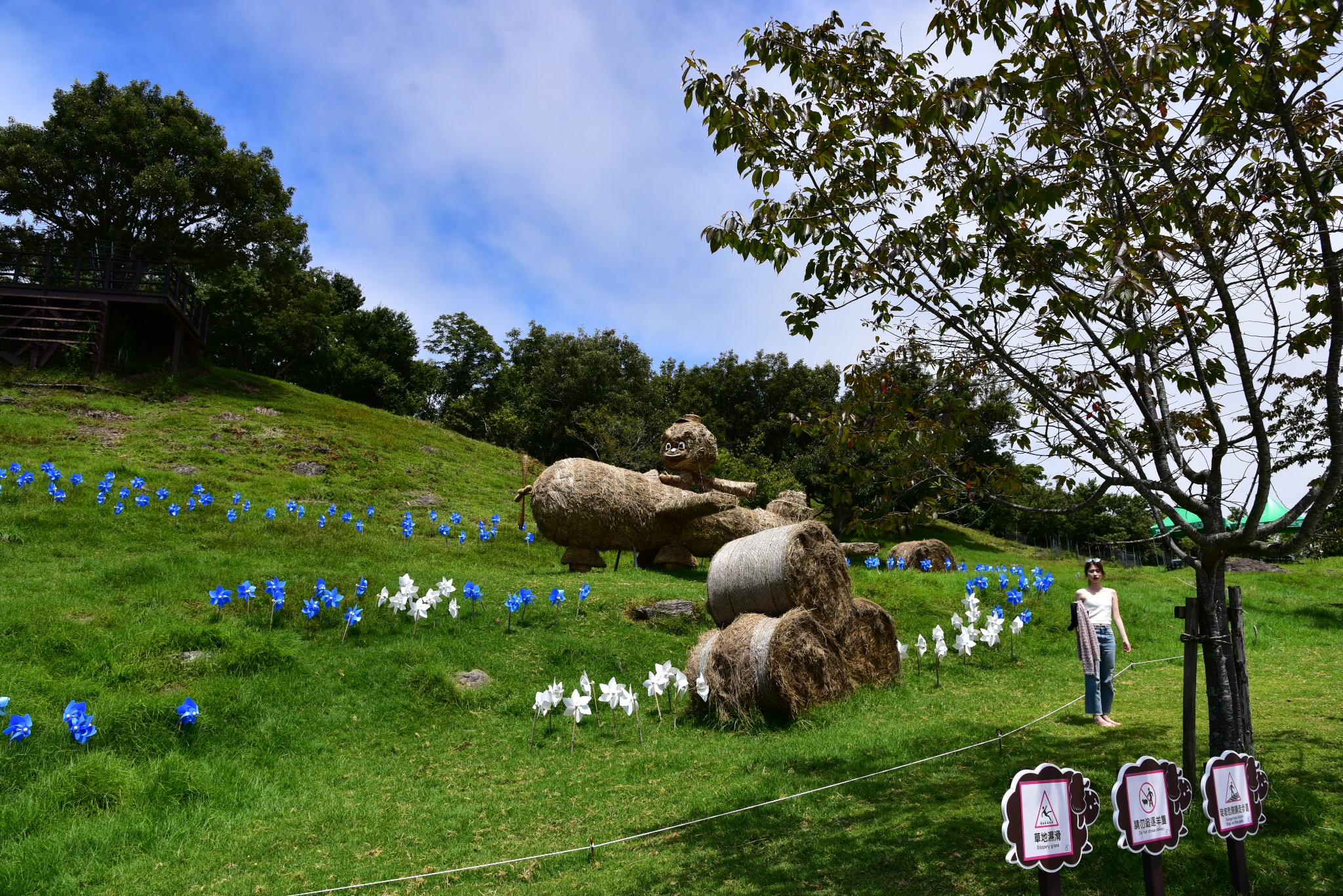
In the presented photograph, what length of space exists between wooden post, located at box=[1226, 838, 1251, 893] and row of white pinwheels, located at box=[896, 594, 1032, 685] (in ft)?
19.6

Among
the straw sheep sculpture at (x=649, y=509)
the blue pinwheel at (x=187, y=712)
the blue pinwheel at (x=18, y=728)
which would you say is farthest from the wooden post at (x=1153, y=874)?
the straw sheep sculpture at (x=649, y=509)

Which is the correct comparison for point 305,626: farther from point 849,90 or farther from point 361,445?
point 361,445

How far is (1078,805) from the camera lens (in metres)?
3.40

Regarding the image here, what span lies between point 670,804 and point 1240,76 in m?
6.63

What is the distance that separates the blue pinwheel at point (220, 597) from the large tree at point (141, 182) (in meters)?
31.5

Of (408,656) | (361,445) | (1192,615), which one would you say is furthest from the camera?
(361,445)

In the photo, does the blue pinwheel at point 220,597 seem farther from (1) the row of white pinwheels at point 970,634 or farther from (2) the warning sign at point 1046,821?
(2) the warning sign at point 1046,821

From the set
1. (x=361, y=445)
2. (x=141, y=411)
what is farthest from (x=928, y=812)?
(x=141, y=411)

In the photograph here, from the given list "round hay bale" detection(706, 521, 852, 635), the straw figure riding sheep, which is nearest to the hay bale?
"round hay bale" detection(706, 521, 852, 635)

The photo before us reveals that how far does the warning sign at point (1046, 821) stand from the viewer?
326 centimetres

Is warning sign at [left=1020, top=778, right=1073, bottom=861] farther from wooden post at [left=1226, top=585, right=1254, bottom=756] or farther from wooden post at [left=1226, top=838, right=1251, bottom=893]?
wooden post at [left=1226, top=585, right=1254, bottom=756]

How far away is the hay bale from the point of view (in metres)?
8.27

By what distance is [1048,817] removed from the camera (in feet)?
10.9

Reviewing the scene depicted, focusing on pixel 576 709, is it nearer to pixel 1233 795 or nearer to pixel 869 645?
pixel 869 645
